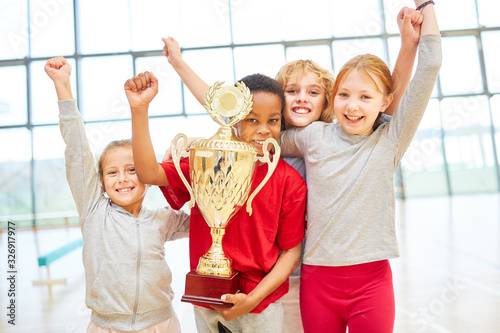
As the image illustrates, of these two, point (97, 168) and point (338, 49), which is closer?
point (97, 168)

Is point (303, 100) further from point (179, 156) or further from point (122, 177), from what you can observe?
point (122, 177)

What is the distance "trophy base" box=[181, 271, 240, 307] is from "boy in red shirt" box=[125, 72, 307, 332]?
8 centimetres

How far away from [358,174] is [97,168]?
Result: 32.8 inches

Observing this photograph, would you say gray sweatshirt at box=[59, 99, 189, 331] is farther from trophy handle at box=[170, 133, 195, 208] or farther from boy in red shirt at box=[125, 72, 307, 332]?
trophy handle at box=[170, 133, 195, 208]

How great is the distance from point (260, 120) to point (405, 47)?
47cm

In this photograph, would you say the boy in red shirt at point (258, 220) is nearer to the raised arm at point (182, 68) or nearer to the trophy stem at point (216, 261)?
the trophy stem at point (216, 261)

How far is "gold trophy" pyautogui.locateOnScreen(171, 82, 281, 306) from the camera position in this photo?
2.97ft

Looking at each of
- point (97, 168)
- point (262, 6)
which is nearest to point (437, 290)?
point (97, 168)

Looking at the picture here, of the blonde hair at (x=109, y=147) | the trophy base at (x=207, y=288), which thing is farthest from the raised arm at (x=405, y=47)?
the blonde hair at (x=109, y=147)

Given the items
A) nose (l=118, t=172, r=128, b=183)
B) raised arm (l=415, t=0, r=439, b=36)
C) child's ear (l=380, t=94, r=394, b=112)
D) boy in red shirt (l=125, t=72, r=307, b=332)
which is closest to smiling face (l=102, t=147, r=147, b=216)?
nose (l=118, t=172, r=128, b=183)

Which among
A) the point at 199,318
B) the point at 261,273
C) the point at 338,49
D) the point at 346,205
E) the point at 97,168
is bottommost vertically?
the point at 199,318

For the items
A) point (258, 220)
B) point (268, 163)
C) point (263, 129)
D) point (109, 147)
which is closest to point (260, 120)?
point (263, 129)

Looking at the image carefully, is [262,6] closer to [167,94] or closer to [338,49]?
[338,49]

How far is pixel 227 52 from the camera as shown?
7.13m
